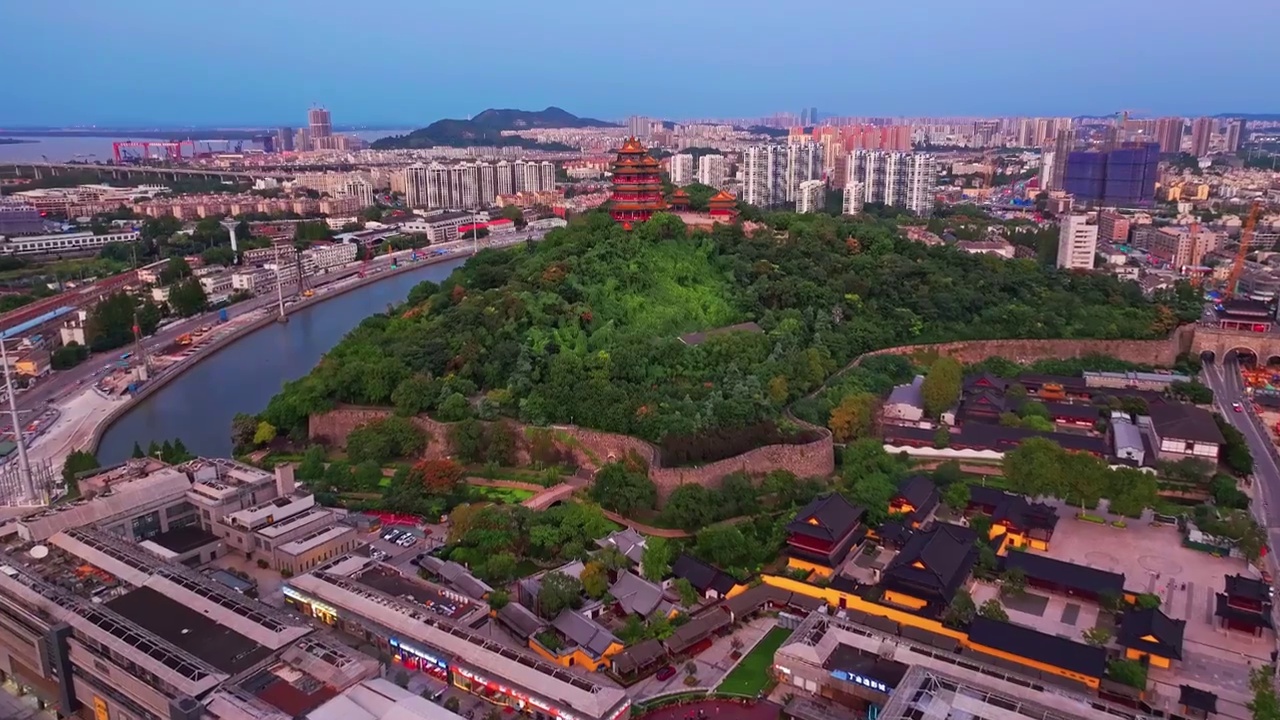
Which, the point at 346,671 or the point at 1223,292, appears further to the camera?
the point at 1223,292

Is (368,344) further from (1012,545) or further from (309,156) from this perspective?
(309,156)

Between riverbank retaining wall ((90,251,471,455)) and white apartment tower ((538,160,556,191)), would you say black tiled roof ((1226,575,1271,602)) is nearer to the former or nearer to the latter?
riverbank retaining wall ((90,251,471,455))

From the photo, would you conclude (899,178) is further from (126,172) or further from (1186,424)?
(126,172)

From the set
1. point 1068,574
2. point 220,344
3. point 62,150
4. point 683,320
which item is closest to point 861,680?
point 1068,574

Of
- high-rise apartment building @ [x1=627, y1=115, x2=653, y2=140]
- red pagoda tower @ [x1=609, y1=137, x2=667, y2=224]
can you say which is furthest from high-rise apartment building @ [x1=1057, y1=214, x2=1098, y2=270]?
high-rise apartment building @ [x1=627, y1=115, x2=653, y2=140]

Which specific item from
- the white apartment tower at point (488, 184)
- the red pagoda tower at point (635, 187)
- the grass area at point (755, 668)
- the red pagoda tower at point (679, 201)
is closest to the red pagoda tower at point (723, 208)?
the red pagoda tower at point (679, 201)

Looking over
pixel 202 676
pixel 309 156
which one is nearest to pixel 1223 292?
pixel 202 676
